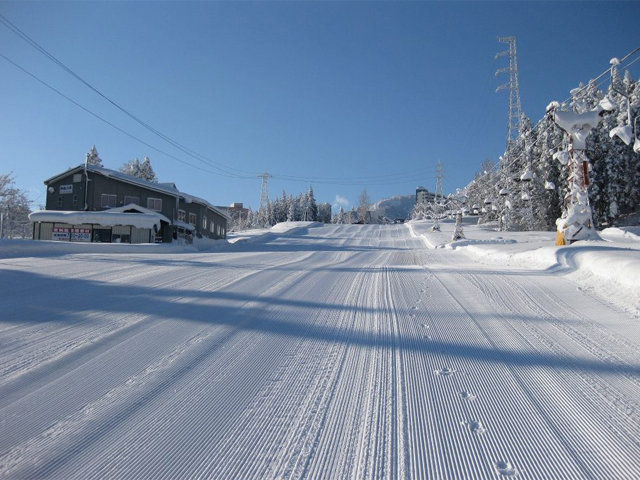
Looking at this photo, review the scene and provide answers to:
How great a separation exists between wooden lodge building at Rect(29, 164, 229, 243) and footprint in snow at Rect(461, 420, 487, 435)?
104 ft

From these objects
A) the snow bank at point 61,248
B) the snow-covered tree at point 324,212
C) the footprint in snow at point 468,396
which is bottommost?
the footprint in snow at point 468,396

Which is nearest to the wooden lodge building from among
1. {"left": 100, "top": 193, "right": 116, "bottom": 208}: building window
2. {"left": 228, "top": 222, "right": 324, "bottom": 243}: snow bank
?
{"left": 100, "top": 193, "right": 116, "bottom": 208}: building window

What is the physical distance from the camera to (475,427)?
256cm

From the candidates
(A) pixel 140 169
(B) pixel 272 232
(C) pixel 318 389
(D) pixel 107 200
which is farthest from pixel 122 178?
(C) pixel 318 389

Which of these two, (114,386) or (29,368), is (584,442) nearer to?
(114,386)

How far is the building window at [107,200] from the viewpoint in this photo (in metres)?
35.2

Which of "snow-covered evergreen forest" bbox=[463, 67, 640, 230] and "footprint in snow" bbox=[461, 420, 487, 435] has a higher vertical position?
"snow-covered evergreen forest" bbox=[463, 67, 640, 230]

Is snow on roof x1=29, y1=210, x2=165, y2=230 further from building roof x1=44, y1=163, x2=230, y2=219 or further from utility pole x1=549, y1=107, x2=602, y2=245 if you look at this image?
utility pole x1=549, y1=107, x2=602, y2=245

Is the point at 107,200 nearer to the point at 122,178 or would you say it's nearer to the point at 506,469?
the point at 122,178

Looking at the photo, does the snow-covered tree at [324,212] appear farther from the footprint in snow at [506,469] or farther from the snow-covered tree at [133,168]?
the footprint in snow at [506,469]

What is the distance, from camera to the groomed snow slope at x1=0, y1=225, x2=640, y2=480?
2236 millimetres

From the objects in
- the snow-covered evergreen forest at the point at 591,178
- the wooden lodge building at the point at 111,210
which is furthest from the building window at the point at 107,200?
the snow-covered evergreen forest at the point at 591,178

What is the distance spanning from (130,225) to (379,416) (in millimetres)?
31853

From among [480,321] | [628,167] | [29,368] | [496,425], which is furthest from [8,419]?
[628,167]
